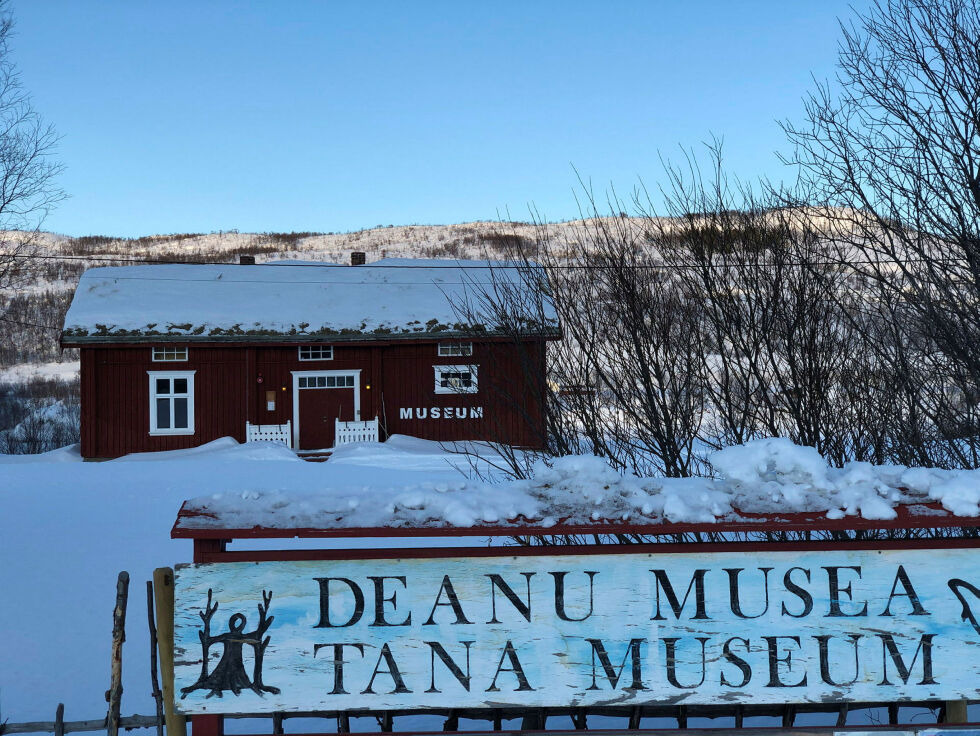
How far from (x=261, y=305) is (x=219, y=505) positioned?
19432 mm

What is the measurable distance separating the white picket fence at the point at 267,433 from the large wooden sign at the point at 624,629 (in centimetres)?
1831

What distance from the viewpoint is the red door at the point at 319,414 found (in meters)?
20.9

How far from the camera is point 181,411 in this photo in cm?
2050

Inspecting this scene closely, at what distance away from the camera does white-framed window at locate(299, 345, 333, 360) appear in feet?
68.7

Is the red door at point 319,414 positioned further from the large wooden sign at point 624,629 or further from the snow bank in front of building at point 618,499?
the large wooden sign at point 624,629

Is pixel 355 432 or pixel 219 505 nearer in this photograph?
pixel 219 505

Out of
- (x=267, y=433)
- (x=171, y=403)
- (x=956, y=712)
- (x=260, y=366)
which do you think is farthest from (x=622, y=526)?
(x=171, y=403)

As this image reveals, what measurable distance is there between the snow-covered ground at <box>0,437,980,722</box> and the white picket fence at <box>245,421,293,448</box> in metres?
2.38

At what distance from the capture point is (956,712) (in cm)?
288

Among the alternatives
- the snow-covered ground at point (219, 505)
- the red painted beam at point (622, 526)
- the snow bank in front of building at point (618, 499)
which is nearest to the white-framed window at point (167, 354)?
the snow-covered ground at point (219, 505)

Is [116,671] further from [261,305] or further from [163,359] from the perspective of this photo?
[261,305]

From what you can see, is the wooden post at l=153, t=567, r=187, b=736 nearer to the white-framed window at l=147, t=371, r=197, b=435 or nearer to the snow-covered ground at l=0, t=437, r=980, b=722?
the snow-covered ground at l=0, t=437, r=980, b=722

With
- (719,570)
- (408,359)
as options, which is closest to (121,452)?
(408,359)

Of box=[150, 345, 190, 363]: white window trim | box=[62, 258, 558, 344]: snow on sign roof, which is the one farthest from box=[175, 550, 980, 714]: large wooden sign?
box=[150, 345, 190, 363]: white window trim
